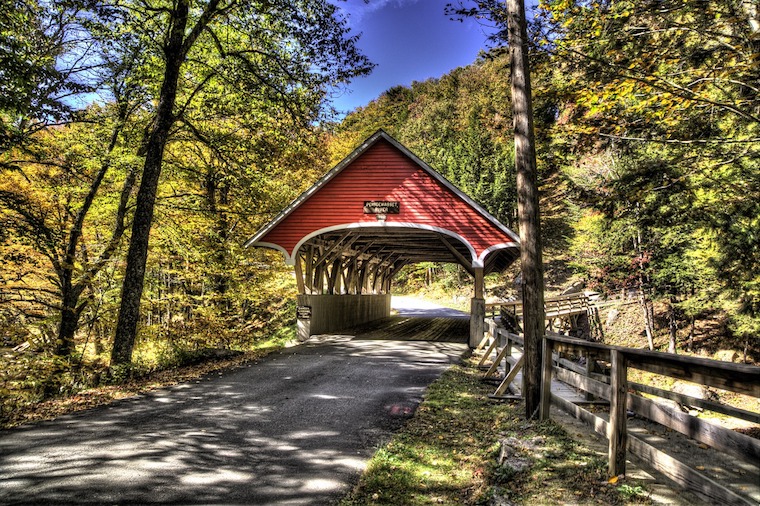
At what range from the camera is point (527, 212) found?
580cm

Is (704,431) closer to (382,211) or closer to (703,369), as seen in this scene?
(703,369)

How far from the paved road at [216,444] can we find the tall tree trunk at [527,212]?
6.26ft

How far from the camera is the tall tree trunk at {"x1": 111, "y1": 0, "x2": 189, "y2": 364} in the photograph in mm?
8523

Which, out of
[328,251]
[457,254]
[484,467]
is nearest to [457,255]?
[457,254]

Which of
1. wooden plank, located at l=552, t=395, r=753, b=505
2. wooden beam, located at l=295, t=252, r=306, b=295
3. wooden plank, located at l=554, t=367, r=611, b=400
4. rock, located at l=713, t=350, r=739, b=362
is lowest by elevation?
rock, located at l=713, t=350, r=739, b=362

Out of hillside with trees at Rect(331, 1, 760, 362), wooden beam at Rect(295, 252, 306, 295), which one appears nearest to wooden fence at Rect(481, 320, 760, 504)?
hillside with trees at Rect(331, 1, 760, 362)

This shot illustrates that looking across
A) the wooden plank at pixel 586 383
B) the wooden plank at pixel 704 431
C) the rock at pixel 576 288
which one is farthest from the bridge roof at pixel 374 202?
the rock at pixel 576 288

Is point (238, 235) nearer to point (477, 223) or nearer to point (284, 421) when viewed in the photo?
point (477, 223)

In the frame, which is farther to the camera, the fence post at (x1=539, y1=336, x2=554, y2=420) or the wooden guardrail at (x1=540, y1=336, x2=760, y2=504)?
the fence post at (x1=539, y1=336, x2=554, y2=420)

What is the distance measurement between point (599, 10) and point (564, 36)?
0.67 m

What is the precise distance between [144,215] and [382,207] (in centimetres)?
708

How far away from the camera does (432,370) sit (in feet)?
30.6

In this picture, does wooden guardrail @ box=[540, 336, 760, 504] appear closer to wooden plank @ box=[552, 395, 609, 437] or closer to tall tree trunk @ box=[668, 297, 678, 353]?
wooden plank @ box=[552, 395, 609, 437]

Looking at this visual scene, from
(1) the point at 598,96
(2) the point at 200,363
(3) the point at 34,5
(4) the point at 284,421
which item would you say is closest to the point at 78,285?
(2) the point at 200,363
